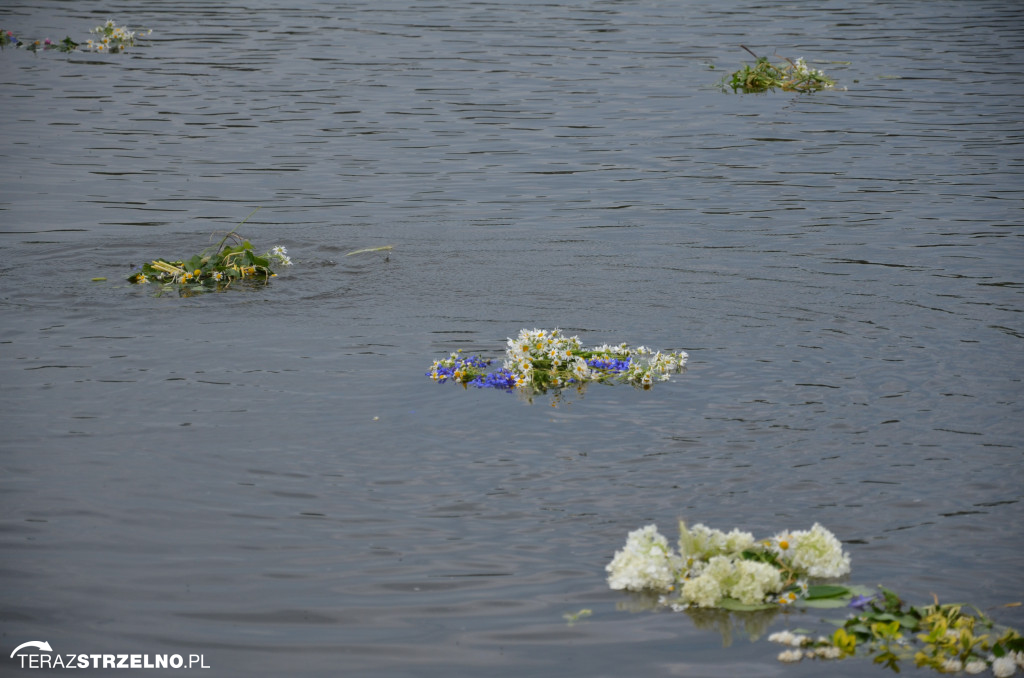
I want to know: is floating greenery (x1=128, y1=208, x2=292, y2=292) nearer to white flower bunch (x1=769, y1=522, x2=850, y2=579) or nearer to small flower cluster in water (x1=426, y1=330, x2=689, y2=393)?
small flower cluster in water (x1=426, y1=330, x2=689, y2=393)

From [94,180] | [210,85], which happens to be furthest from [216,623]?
[210,85]

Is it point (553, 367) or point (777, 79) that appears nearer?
point (553, 367)

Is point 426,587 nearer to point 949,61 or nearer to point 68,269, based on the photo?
point 68,269


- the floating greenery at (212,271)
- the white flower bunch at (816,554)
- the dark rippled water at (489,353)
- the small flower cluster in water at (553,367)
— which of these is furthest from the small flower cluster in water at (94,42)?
the white flower bunch at (816,554)

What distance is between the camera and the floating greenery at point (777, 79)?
22.3 meters

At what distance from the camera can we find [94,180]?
1630 centimetres

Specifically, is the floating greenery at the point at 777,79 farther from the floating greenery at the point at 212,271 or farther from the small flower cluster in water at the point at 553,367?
the small flower cluster in water at the point at 553,367

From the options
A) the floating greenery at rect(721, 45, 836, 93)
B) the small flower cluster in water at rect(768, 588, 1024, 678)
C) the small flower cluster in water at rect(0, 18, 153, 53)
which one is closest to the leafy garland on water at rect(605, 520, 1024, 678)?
the small flower cluster in water at rect(768, 588, 1024, 678)

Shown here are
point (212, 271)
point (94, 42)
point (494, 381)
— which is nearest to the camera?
point (494, 381)

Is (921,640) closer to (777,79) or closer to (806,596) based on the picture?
(806,596)

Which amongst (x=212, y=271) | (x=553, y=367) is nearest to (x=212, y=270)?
(x=212, y=271)

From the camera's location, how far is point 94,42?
89.9 ft

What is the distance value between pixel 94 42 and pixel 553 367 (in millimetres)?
21525

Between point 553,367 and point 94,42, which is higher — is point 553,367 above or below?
below
